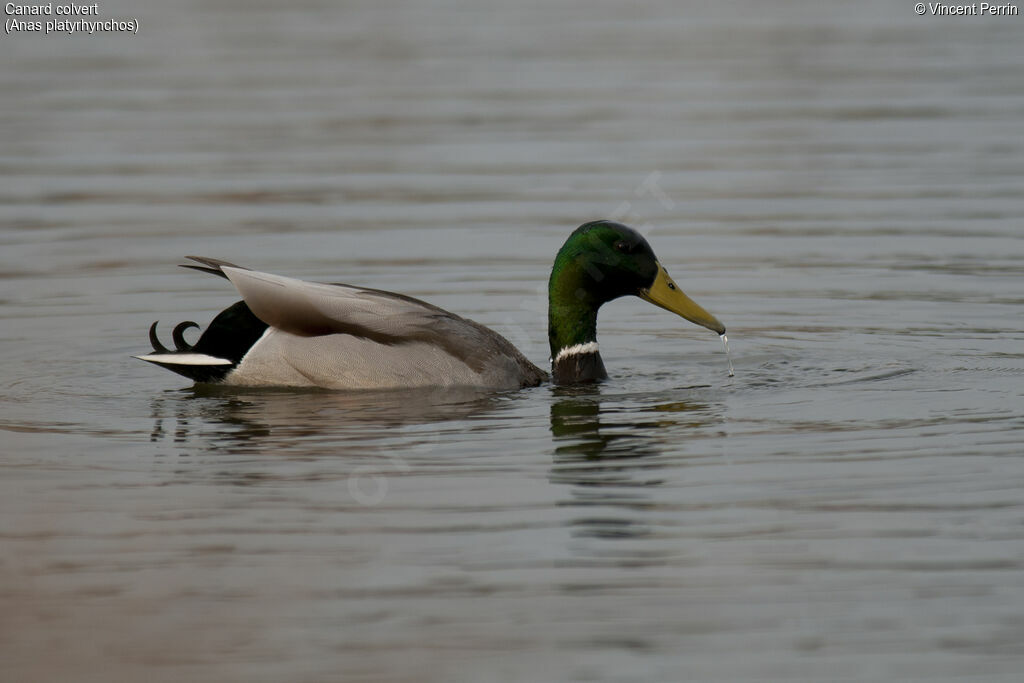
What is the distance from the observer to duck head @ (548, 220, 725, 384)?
10.5 m

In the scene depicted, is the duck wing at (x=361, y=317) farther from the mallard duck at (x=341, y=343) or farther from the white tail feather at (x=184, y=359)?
the white tail feather at (x=184, y=359)

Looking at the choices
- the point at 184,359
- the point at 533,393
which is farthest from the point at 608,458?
the point at 184,359

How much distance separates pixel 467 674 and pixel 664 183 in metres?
11.0

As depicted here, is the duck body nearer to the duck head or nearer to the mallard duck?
the mallard duck

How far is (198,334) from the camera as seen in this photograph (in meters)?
11.8

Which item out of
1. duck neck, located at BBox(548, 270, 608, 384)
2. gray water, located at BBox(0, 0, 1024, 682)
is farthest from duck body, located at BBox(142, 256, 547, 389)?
duck neck, located at BBox(548, 270, 608, 384)

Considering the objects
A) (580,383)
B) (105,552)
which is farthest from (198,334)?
(105,552)

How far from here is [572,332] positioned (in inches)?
419

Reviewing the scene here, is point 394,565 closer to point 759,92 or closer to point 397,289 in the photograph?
point 397,289

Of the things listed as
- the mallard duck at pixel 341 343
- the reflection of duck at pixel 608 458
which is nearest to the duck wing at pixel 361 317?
the mallard duck at pixel 341 343

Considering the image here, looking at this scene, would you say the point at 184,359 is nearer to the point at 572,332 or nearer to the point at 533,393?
the point at 533,393

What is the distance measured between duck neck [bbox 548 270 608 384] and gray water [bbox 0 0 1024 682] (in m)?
0.17

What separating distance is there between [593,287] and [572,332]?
28 centimetres

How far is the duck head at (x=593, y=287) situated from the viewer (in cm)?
1048
